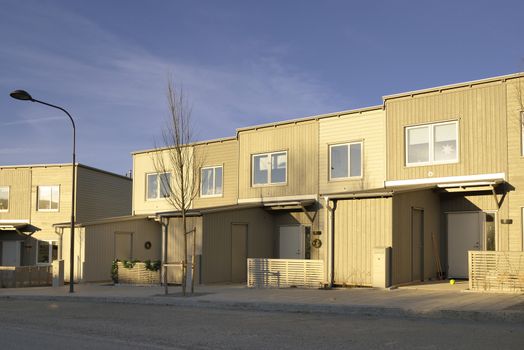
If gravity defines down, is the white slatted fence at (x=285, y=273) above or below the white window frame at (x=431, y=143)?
below

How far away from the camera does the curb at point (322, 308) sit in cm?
1284

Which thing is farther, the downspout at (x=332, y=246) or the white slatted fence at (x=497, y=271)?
the downspout at (x=332, y=246)

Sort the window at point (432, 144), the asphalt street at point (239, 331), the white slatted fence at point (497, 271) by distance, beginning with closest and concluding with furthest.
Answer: the asphalt street at point (239, 331)
the white slatted fence at point (497, 271)
the window at point (432, 144)

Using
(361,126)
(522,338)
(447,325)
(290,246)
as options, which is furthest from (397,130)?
(522,338)

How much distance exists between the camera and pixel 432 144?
21094mm

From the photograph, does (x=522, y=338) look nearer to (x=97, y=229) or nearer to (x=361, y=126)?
(x=361, y=126)

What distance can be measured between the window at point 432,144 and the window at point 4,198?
79.5 feet

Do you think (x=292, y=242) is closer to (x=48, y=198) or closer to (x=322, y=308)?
(x=322, y=308)

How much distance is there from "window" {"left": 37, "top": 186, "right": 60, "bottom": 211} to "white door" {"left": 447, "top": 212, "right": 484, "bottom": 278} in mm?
22277

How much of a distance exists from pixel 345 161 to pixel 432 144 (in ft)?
12.2

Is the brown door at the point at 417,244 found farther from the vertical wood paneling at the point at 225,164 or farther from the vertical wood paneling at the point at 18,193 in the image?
the vertical wood paneling at the point at 18,193

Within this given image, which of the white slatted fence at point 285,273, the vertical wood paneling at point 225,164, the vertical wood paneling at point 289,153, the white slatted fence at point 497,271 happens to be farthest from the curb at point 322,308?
the vertical wood paneling at point 225,164

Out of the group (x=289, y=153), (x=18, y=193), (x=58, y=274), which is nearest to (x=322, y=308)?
(x=289, y=153)

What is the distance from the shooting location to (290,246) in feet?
83.3
